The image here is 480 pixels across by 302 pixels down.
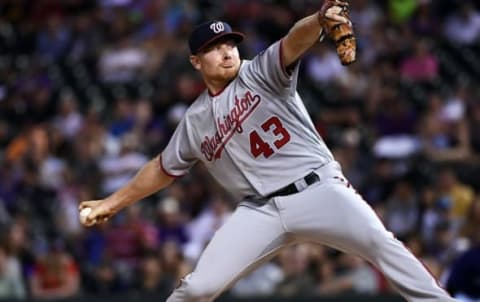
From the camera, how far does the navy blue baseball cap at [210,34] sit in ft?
21.7

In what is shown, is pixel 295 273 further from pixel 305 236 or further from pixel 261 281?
pixel 305 236

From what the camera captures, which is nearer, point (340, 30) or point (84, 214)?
point (340, 30)

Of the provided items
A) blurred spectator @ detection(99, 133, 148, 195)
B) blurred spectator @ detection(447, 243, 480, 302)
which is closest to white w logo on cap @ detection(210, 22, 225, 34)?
blurred spectator @ detection(447, 243, 480, 302)

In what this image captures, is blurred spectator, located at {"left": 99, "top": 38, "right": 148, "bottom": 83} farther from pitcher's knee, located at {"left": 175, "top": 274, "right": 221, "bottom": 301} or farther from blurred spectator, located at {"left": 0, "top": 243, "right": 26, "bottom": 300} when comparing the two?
pitcher's knee, located at {"left": 175, "top": 274, "right": 221, "bottom": 301}

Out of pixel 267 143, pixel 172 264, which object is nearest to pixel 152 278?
pixel 172 264

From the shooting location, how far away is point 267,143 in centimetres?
655

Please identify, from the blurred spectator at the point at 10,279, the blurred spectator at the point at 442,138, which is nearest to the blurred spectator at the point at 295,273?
the blurred spectator at the point at 442,138

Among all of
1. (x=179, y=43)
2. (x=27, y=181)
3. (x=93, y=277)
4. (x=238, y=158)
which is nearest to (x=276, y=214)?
(x=238, y=158)

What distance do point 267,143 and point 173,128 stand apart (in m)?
6.71

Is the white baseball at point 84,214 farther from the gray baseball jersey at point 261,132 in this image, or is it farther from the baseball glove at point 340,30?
the baseball glove at point 340,30

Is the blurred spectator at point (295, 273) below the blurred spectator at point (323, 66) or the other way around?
below

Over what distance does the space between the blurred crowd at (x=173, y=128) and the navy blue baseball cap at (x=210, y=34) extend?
2902 millimetres

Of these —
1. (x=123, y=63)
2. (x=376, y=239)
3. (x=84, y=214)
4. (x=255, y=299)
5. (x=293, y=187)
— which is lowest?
(x=255, y=299)

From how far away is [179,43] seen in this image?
14.7 meters
